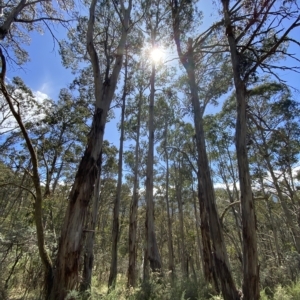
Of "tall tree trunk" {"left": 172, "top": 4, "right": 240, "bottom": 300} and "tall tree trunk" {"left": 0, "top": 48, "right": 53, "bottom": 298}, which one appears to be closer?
"tall tree trunk" {"left": 0, "top": 48, "right": 53, "bottom": 298}

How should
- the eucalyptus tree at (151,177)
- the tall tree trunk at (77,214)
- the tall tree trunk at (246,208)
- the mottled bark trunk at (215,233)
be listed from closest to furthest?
the tall tree trunk at (77,214), the tall tree trunk at (246,208), the mottled bark trunk at (215,233), the eucalyptus tree at (151,177)

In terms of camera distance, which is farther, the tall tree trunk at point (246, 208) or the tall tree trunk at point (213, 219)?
the tall tree trunk at point (213, 219)

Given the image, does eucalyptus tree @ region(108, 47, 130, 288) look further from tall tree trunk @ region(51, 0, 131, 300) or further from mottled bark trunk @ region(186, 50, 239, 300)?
tall tree trunk @ region(51, 0, 131, 300)

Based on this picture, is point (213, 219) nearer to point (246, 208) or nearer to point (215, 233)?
point (215, 233)

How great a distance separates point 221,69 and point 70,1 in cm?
566

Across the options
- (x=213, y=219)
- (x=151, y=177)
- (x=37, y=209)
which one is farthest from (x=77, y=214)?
(x=151, y=177)

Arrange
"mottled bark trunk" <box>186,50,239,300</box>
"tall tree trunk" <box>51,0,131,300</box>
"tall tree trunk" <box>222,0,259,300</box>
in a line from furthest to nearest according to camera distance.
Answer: "mottled bark trunk" <box>186,50,239,300</box>
"tall tree trunk" <box>222,0,259,300</box>
"tall tree trunk" <box>51,0,131,300</box>

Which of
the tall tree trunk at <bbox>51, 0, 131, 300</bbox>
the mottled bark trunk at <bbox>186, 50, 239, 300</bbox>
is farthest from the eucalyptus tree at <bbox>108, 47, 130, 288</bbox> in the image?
the tall tree trunk at <bbox>51, 0, 131, 300</bbox>

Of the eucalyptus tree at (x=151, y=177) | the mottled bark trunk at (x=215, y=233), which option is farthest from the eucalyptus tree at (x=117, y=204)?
the mottled bark trunk at (x=215, y=233)

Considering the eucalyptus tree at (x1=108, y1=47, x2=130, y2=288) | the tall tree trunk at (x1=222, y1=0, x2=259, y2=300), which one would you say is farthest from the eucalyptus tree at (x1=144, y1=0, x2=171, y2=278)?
the tall tree trunk at (x1=222, y1=0, x2=259, y2=300)

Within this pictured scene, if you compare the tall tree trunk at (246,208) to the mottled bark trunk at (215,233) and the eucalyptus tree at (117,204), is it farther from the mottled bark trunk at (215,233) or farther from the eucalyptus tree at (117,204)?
the eucalyptus tree at (117,204)

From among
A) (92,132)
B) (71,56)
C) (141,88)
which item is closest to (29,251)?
(92,132)

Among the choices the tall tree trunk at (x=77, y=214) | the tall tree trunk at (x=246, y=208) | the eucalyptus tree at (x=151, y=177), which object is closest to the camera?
the tall tree trunk at (x=77, y=214)

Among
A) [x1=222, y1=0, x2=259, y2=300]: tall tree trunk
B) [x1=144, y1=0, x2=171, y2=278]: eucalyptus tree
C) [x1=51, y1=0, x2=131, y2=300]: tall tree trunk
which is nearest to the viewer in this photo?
[x1=51, y1=0, x2=131, y2=300]: tall tree trunk
